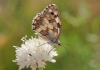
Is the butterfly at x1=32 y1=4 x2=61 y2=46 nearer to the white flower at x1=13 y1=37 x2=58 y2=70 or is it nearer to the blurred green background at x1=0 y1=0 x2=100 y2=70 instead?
the white flower at x1=13 y1=37 x2=58 y2=70

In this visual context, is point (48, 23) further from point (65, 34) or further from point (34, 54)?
point (65, 34)

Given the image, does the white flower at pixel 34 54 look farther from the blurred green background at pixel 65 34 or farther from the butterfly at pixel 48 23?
the blurred green background at pixel 65 34

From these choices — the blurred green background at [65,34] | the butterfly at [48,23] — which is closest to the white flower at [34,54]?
the butterfly at [48,23]

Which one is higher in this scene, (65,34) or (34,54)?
(65,34)

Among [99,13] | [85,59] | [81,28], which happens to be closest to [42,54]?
[85,59]

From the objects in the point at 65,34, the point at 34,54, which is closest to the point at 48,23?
the point at 34,54
